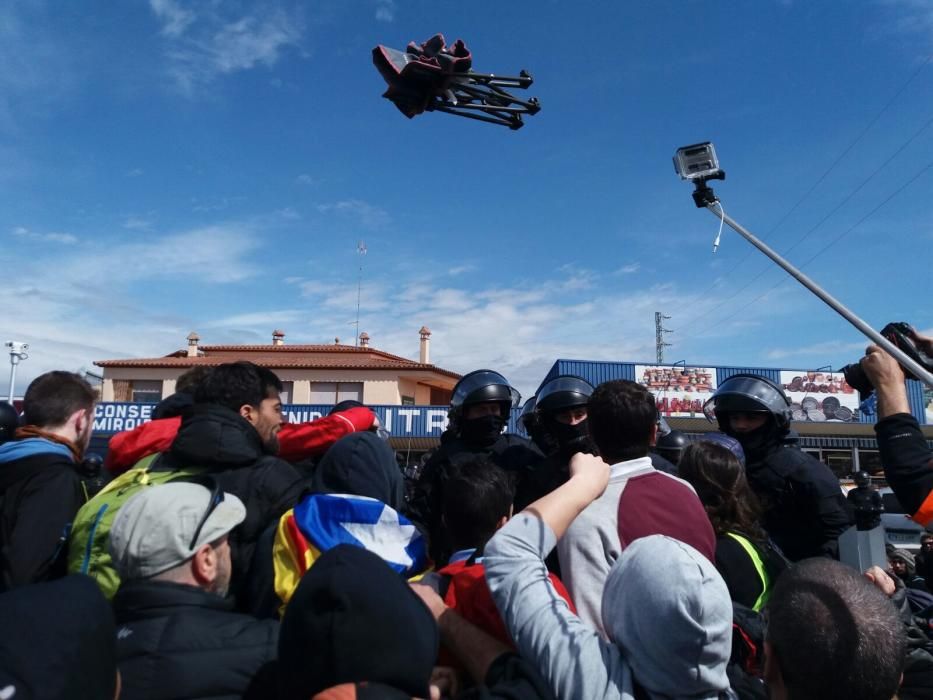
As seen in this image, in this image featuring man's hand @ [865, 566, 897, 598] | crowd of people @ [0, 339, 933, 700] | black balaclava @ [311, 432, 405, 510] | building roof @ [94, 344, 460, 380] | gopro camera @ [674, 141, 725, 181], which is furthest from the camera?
building roof @ [94, 344, 460, 380]

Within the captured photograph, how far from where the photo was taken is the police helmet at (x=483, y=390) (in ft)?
13.0

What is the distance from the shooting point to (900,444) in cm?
208

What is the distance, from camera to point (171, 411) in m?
3.68

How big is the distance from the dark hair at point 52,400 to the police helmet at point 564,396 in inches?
92.6

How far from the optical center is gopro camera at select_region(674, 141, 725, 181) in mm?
6926

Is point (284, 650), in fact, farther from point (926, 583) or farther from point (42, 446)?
point (926, 583)

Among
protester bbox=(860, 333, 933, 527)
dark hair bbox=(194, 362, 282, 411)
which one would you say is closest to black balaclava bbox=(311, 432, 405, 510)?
dark hair bbox=(194, 362, 282, 411)

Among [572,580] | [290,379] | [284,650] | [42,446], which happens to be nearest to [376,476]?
[572,580]

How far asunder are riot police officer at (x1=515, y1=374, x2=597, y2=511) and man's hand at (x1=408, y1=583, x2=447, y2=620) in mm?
1444

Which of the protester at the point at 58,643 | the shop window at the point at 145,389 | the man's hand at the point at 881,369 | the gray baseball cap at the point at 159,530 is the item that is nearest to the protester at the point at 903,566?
the man's hand at the point at 881,369

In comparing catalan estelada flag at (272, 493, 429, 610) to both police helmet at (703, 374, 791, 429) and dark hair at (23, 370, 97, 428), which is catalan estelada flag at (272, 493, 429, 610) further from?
police helmet at (703, 374, 791, 429)

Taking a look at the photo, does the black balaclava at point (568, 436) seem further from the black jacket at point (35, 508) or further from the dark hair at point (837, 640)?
the black jacket at point (35, 508)

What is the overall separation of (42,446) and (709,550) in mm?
2643

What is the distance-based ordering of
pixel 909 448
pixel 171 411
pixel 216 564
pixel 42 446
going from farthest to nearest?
pixel 171 411 < pixel 42 446 < pixel 909 448 < pixel 216 564
